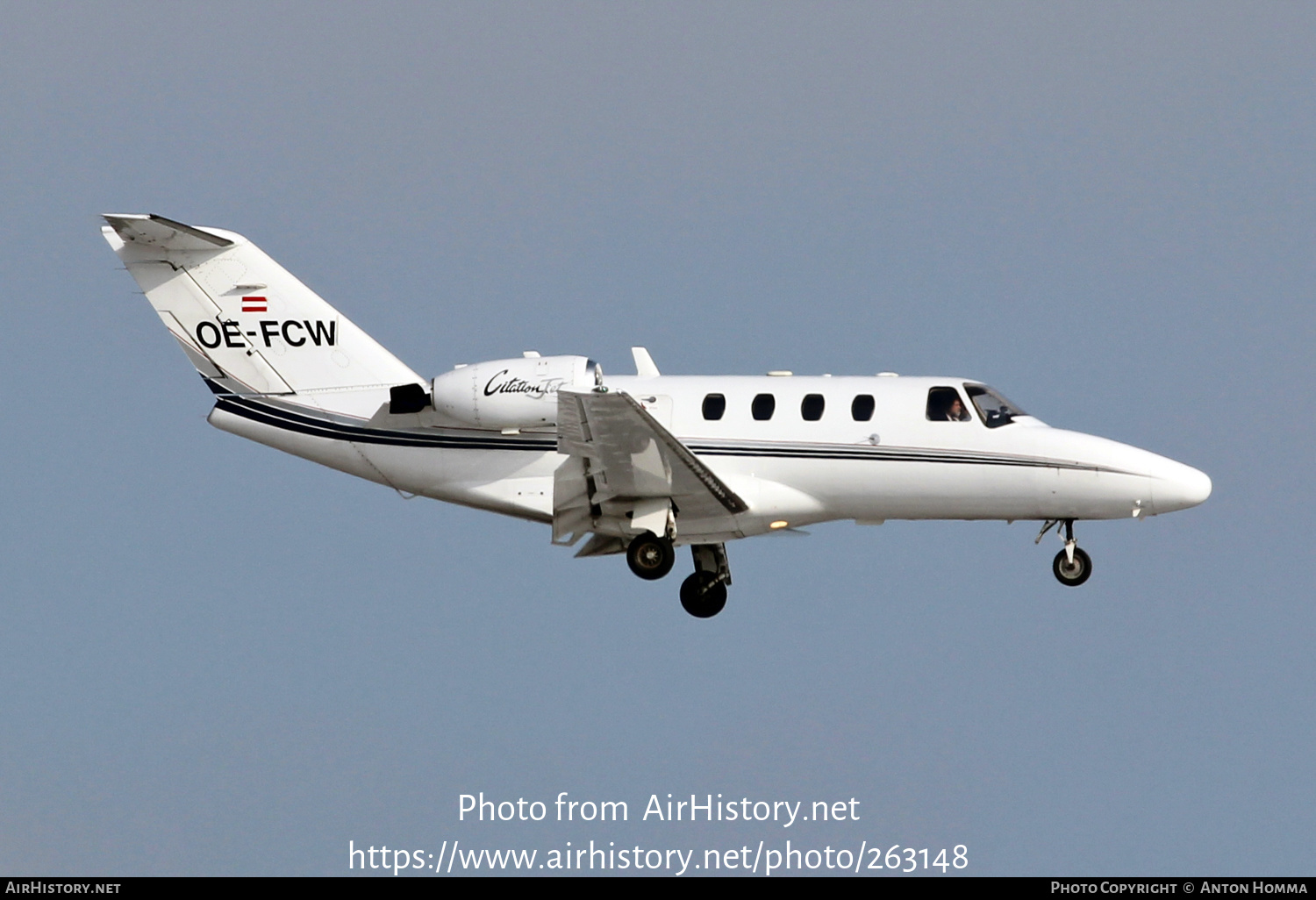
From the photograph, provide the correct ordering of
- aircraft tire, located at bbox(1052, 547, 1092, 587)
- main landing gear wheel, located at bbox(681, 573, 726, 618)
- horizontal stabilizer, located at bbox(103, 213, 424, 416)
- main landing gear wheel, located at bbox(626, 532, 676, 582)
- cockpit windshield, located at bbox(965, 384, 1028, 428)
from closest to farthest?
main landing gear wheel, located at bbox(626, 532, 676, 582)
cockpit windshield, located at bbox(965, 384, 1028, 428)
aircraft tire, located at bbox(1052, 547, 1092, 587)
horizontal stabilizer, located at bbox(103, 213, 424, 416)
main landing gear wheel, located at bbox(681, 573, 726, 618)

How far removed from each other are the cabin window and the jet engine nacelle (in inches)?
186

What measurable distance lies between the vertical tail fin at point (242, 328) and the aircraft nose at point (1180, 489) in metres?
10.6

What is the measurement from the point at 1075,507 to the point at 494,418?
8.08 metres

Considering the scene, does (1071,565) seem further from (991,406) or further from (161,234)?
(161,234)

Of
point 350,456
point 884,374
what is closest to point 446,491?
point 350,456

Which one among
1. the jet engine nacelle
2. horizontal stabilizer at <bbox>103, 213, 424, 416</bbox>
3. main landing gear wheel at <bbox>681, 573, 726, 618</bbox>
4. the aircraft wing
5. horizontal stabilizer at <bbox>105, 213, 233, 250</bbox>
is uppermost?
horizontal stabilizer at <bbox>105, 213, 233, 250</bbox>

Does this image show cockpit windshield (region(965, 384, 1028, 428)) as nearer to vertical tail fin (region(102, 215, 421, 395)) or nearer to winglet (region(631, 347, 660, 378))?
winglet (region(631, 347, 660, 378))

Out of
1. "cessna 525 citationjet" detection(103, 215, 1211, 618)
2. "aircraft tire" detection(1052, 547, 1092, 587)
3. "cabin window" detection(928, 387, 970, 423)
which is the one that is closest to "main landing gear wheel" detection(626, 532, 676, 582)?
"cessna 525 citationjet" detection(103, 215, 1211, 618)

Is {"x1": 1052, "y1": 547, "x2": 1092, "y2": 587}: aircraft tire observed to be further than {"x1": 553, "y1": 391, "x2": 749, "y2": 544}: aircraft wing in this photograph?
Yes

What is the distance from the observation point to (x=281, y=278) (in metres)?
20.8

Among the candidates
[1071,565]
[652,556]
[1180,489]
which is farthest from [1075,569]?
[652,556]

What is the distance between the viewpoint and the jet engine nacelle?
1861cm

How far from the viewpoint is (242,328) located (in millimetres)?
20625

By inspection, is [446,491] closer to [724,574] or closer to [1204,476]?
[724,574]
